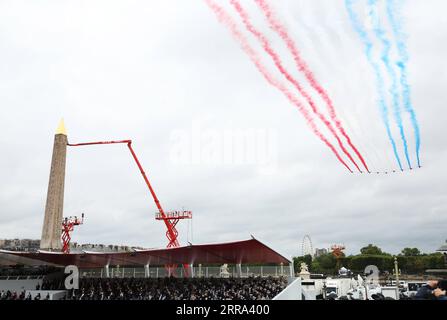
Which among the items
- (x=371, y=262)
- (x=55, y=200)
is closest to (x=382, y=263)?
(x=371, y=262)

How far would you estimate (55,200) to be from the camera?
48031 millimetres

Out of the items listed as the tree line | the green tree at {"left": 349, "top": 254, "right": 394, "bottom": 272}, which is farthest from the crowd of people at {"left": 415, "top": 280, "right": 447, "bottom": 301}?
the green tree at {"left": 349, "top": 254, "right": 394, "bottom": 272}

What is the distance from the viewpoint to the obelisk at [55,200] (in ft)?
154

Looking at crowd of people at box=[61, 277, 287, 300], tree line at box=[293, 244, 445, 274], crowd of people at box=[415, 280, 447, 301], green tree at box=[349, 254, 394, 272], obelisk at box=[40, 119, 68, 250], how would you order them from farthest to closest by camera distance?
green tree at box=[349, 254, 394, 272], tree line at box=[293, 244, 445, 274], obelisk at box=[40, 119, 68, 250], crowd of people at box=[61, 277, 287, 300], crowd of people at box=[415, 280, 447, 301]

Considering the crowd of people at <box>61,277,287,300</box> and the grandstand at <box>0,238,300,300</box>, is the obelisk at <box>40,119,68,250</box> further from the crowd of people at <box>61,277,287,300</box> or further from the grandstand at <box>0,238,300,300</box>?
the crowd of people at <box>61,277,287,300</box>

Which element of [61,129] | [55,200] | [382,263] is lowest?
[382,263]

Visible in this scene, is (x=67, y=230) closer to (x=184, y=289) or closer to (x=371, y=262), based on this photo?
(x=184, y=289)

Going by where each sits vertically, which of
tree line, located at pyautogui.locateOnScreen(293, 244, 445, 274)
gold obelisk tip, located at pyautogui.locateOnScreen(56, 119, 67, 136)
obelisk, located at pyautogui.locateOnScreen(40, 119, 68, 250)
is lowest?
tree line, located at pyautogui.locateOnScreen(293, 244, 445, 274)

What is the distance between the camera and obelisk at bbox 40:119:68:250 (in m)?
46.8

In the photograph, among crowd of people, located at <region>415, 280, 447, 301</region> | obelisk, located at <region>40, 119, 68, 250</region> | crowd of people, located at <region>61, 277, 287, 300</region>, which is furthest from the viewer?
obelisk, located at <region>40, 119, 68, 250</region>

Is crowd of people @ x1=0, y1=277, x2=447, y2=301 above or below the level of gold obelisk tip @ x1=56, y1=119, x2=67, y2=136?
below

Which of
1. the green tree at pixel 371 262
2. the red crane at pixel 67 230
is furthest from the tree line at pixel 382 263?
the red crane at pixel 67 230
